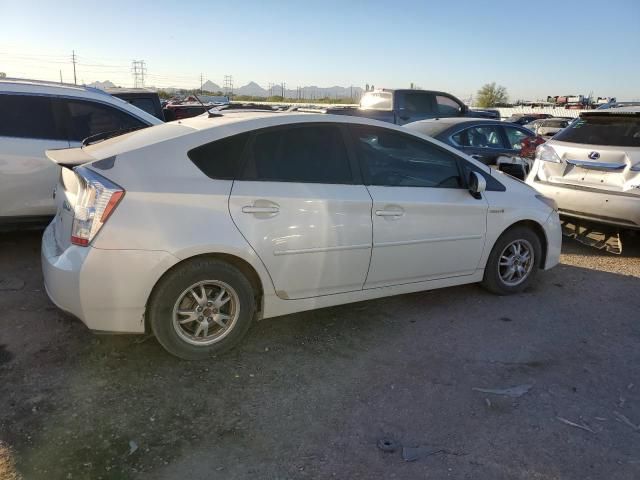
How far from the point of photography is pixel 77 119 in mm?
5758

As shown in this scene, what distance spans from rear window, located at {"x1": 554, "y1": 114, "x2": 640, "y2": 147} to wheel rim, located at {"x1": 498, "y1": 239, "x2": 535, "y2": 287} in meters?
2.10

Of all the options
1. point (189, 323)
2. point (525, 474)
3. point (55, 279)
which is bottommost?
point (525, 474)

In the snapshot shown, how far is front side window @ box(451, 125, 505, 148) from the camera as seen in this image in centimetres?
821

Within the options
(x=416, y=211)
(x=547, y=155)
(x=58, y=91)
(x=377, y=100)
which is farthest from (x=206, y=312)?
(x=377, y=100)

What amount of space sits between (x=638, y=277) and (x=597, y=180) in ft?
3.88

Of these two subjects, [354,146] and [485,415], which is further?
[354,146]

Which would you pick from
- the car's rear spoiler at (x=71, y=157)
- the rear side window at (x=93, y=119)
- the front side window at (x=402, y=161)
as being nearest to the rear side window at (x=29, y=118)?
the rear side window at (x=93, y=119)

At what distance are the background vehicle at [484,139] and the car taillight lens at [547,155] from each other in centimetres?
135

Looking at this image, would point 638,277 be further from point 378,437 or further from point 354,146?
point 378,437

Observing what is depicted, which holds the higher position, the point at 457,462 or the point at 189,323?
the point at 189,323

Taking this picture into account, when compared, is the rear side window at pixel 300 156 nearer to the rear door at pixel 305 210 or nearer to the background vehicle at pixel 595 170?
the rear door at pixel 305 210

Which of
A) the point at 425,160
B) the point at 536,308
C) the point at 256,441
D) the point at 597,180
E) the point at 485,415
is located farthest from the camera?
the point at 597,180

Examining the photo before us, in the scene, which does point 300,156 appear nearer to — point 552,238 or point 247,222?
point 247,222

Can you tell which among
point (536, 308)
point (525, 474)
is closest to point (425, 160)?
point (536, 308)
